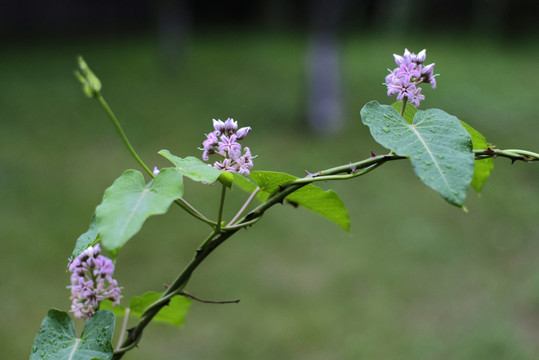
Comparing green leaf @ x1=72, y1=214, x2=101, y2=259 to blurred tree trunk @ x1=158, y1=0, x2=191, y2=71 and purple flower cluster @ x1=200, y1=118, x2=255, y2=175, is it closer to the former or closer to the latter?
purple flower cluster @ x1=200, y1=118, x2=255, y2=175

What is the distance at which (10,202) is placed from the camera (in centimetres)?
510

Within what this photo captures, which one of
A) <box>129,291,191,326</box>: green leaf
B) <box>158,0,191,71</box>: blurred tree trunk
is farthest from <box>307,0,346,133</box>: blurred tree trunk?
<box>129,291,191,326</box>: green leaf

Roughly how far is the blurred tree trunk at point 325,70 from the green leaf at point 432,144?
239 inches

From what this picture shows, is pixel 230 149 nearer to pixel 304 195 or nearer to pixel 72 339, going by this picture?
pixel 304 195

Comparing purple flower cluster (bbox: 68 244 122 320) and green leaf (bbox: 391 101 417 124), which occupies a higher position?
green leaf (bbox: 391 101 417 124)

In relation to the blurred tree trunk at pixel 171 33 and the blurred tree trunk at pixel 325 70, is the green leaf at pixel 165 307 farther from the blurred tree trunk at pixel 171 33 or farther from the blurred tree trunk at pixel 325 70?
the blurred tree trunk at pixel 171 33

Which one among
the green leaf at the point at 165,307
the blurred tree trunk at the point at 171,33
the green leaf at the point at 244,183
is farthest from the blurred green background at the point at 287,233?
the green leaf at the point at 244,183

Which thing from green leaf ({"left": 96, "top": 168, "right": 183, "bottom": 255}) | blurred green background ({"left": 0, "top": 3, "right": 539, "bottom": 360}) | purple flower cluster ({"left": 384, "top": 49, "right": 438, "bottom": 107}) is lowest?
blurred green background ({"left": 0, "top": 3, "right": 539, "bottom": 360})

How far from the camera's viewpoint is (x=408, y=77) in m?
0.81

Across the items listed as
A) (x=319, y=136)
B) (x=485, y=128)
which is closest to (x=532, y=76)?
(x=485, y=128)

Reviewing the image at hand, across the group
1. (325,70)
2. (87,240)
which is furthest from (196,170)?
(325,70)

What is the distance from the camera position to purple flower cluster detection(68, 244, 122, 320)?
0.85 meters

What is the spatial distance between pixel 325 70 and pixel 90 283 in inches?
251

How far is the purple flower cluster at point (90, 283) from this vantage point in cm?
85
